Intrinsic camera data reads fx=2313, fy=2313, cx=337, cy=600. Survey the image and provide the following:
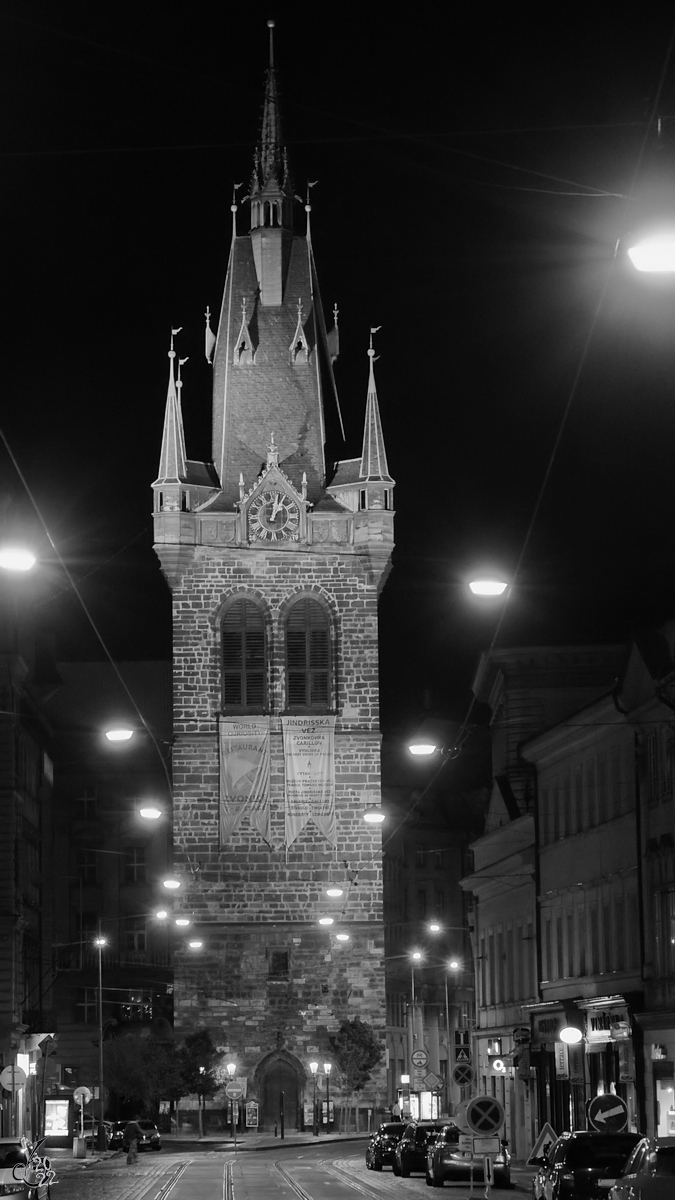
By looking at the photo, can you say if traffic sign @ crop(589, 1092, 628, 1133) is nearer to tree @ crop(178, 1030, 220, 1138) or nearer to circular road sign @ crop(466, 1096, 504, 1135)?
circular road sign @ crop(466, 1096, 504, 1135)

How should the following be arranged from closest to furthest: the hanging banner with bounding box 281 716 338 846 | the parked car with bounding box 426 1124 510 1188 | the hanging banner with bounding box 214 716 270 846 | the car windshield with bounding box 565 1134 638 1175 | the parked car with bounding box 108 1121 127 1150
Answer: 1. the car windshield with bounding box 565 1134 638 1175
2. the parked car with bounding box 426 1124 510 1188
3. the parked car with bounding box 108 1121 127 1150
4. the hanging banner with bounding box 214 716 270 846
5. the hanging banner with bounding box 281 716 338 846

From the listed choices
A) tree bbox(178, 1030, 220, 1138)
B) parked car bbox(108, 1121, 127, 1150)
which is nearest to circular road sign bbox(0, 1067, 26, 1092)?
parked car bbox(108, 1121, 127, 1150)

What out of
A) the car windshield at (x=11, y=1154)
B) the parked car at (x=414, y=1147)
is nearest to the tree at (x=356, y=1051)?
the parked car at (x=414, y=1147)

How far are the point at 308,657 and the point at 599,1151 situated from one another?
57.4 metres

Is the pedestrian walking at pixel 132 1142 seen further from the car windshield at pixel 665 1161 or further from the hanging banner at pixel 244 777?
the car windshield at pixel 665 1161

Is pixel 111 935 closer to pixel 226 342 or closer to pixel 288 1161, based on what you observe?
pixel 226 342

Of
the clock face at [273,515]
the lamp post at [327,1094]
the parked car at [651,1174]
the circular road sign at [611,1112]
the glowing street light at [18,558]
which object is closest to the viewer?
the parked car at [651,1174]

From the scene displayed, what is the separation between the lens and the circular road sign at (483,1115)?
97.2 ft

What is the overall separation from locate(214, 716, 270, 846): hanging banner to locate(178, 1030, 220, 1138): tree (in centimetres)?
705

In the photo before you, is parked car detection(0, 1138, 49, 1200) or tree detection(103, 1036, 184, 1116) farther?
tree detection(103, 1036, 184, 1116)

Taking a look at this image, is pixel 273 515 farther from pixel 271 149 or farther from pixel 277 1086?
pixel 277 1086

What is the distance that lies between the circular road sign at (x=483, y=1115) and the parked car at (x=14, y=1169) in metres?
5.84

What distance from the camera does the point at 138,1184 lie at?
1822 inches

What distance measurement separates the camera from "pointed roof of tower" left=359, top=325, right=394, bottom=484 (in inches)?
3457
